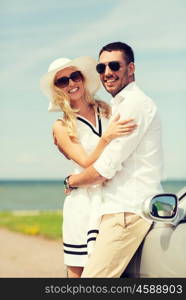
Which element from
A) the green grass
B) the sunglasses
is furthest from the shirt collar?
the green grass

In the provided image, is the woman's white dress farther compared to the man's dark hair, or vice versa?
the man's dark hair

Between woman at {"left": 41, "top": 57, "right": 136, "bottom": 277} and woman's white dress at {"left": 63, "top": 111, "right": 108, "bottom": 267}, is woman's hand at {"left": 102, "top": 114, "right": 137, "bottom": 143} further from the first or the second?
woman's white dress at {"left": 63, "top": 111, "right": 108, "bottom": 267}

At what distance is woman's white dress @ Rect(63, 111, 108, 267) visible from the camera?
4.10 metres

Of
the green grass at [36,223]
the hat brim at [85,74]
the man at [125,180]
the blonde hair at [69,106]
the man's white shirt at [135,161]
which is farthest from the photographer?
the green grass at [36,223]

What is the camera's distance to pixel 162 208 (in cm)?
350

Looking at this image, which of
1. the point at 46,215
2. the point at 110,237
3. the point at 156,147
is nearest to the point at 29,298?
the point at 110,237

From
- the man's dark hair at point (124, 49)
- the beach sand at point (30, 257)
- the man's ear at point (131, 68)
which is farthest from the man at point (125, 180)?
the beach sand at point (30, 257)

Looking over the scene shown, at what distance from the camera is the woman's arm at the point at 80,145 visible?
13.3 ft

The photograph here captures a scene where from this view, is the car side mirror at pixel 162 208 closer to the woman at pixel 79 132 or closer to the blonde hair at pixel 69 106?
the woman at pixel 79 132

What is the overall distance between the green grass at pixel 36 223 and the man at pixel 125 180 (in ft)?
25.3

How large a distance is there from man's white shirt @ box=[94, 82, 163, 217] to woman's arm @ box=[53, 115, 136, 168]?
6cm

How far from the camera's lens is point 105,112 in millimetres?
4473

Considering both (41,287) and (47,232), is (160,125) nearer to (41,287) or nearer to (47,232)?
(41,287)

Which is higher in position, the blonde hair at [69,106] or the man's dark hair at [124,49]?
the man's dark hair at [124,49]
